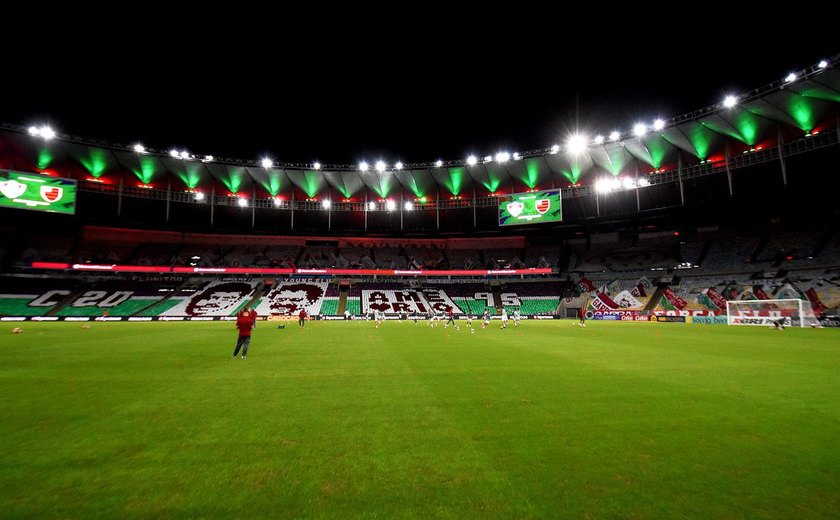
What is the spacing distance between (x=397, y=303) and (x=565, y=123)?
1182 inches

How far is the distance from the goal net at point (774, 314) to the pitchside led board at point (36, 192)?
2746 inches

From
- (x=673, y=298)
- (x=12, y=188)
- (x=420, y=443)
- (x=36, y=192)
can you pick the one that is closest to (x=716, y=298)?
(x=673, y=298)

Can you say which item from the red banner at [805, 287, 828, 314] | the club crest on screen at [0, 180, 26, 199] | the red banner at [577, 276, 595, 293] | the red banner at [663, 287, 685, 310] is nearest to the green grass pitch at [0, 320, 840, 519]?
the red banner at [805, 287, 828, 314]

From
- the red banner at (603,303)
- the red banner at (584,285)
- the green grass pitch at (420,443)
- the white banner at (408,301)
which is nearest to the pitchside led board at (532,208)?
the red banner at (584,285)

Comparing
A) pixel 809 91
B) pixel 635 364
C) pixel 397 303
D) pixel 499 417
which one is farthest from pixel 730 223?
pixel 499 417

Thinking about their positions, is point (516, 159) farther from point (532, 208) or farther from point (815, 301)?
point (815, 301)

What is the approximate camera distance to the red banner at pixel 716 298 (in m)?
39.5

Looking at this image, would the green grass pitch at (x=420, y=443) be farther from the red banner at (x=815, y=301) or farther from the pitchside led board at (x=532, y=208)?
the red banner at (x=815, y=301)

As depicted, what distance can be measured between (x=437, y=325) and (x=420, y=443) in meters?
28.6

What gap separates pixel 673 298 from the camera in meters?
43.4

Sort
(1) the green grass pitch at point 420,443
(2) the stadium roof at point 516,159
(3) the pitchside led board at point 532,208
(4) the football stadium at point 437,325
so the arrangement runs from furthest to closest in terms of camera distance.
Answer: (3) the pitchside led board at point 532,208 < (2) the stadium roof at point 516,159 < (4) the football stadium at point 437,325 < (1) the green grass pitch at point 420,443

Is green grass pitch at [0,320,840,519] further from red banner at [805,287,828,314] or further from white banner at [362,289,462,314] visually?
white banner at [362,289,462,314]

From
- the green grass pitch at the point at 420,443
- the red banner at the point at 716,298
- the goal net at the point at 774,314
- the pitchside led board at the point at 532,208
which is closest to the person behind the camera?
the green grass pitch at the point at 420,443

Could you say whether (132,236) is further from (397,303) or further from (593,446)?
(593,446)
